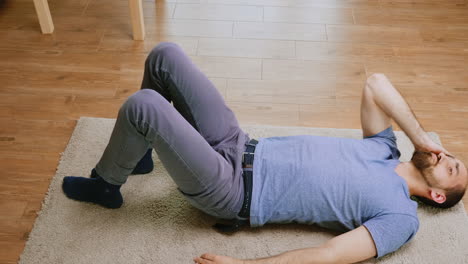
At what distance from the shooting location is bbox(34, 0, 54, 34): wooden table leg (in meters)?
2.25

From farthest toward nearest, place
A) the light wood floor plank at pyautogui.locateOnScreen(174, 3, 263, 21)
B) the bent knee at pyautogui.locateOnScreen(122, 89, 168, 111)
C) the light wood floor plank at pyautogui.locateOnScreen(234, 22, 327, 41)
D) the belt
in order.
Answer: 1. the light wood floor plank at pyautogui.locateOnScreen(174, 3, 263, 21)
2. the light wood floor plank at pyautogui.locateOnScreen(234, 22, 327, 41)
3. the belt
4. the bent knee at pyautogui.locateOnScreen(122, 89, 168, 111)

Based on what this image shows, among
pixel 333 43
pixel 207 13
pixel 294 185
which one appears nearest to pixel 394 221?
pixel 294 185

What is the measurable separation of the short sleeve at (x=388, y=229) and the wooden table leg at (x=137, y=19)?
1487 millimetres

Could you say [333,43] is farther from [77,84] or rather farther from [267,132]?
[77,84]

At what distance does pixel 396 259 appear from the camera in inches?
59.6

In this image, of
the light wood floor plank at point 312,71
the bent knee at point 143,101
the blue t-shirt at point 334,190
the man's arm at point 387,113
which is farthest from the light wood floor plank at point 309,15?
the bent knee at point 143,101

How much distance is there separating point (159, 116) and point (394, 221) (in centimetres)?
73

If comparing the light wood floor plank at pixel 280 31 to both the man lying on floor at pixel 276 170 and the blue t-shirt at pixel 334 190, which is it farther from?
the blue t-shirt at pixel 334 190

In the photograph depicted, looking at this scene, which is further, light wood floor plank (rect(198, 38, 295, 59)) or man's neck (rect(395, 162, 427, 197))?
light wood floor plank (rect(198, 38, 295, 59))

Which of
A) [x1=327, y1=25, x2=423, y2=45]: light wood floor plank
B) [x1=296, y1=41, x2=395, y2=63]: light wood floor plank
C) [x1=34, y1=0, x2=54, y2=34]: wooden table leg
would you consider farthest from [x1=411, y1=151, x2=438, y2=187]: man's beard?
[x1=34, y1=0, x2=54, y2=34]: wooden table leg

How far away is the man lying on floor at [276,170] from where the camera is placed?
1320 millimetres

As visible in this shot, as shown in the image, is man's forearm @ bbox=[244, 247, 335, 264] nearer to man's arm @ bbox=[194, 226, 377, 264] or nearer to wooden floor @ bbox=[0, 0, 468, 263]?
man's arm @ bbox=[194, 226, 377, 264]

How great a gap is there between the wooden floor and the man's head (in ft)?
0.96

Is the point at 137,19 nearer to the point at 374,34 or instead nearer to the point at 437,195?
the point at 374,34
